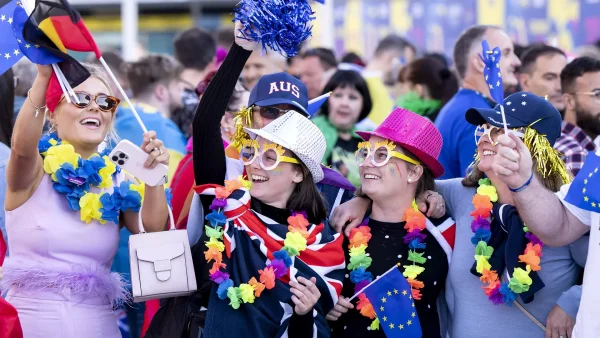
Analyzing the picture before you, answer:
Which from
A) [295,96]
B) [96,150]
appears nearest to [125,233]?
[96,150]

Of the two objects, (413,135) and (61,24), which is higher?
(61,24)

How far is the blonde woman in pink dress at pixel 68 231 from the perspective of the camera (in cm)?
419

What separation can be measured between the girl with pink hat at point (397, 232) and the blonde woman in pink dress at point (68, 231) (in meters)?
0.95

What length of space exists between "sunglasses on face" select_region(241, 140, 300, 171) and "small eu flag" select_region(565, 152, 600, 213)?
126 cm

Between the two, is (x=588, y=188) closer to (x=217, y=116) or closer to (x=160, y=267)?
(x=217, y=116)

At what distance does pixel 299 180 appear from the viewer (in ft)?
14.4

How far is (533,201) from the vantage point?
3.85 metres

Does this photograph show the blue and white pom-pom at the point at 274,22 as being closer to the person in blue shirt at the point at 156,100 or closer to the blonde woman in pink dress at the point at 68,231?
the blonde woman in pink dress at the point at 68,231

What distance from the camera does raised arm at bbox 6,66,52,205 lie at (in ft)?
12.8

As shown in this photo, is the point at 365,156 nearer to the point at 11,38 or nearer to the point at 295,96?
the point at 295,96

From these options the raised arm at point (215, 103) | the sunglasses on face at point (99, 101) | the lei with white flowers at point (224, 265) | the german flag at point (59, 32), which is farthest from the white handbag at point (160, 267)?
the german flag at point (59, 32)

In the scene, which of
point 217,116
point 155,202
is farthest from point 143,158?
point 217,116

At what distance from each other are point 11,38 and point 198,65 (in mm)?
4288

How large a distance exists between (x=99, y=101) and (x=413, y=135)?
151 centimetres
